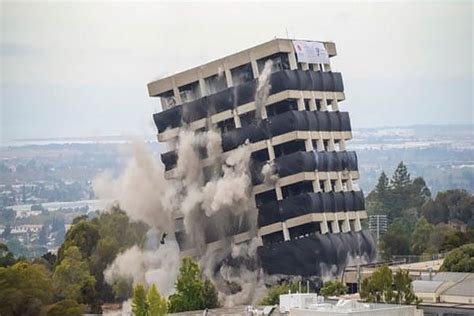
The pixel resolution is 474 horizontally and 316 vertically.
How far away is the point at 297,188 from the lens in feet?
200

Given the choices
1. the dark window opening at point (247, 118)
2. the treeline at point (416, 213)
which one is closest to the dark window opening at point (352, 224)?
the dark window opening at point (247, 118)

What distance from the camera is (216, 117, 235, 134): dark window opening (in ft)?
201

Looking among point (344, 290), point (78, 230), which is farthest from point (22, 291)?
point (78, 230)

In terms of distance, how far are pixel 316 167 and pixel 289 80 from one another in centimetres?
362

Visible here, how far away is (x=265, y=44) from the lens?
5959cm

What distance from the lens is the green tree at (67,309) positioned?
54.0 metres

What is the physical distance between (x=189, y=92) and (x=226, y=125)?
2.14 metres

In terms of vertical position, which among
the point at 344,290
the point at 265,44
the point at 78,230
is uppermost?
the point at 265,44

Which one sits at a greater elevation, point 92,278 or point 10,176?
point 10,176

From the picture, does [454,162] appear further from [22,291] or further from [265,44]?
[22,291]

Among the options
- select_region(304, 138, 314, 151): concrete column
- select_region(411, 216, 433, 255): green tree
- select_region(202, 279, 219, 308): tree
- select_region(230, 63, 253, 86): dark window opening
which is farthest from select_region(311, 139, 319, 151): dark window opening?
select_region(411, 216, 433, 255): green tree

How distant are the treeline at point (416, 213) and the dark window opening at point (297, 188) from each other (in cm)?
1369

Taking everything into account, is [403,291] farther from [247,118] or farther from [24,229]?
[24,229]

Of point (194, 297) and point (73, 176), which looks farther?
point (73, 176)
